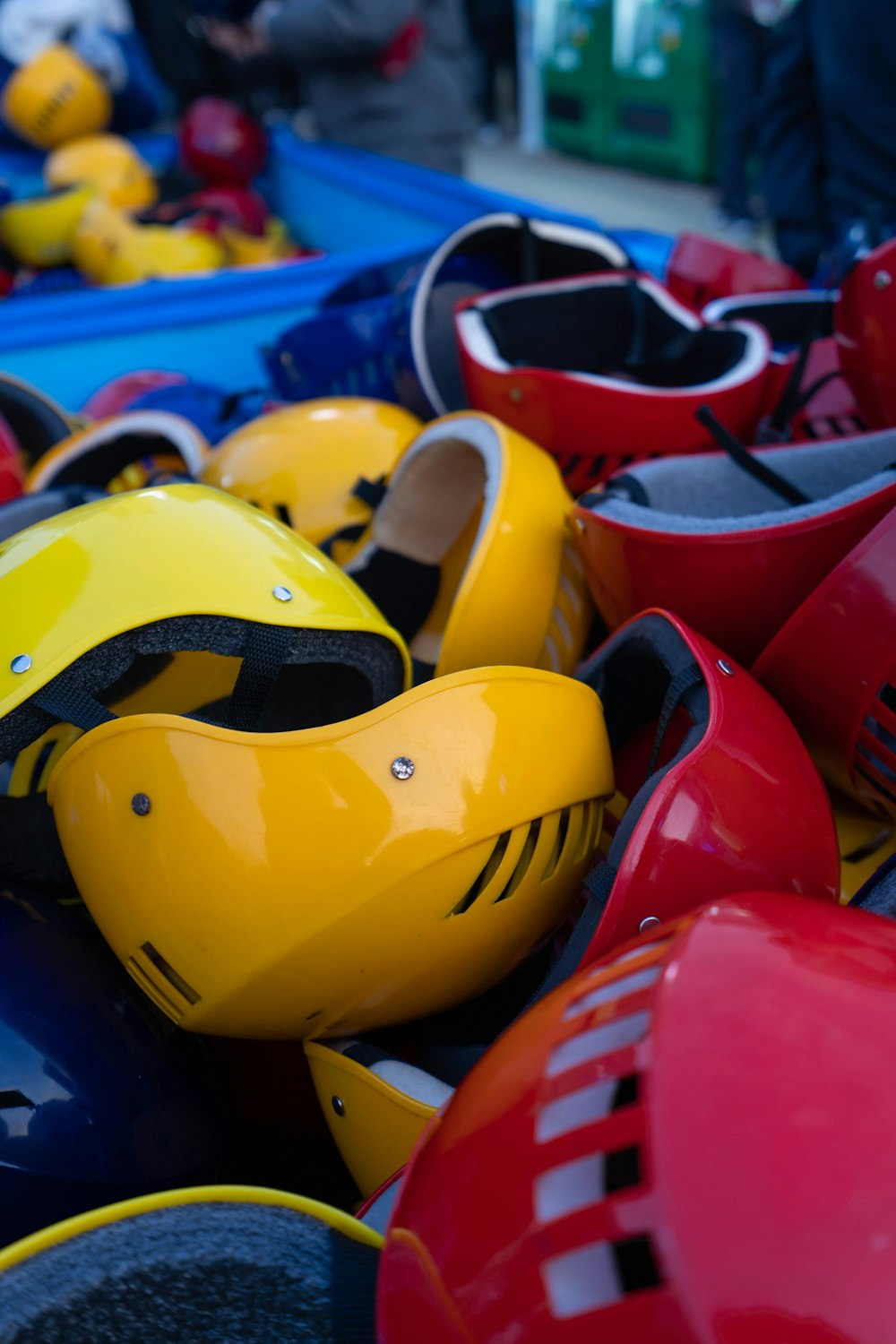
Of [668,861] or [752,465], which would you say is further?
[752,465]

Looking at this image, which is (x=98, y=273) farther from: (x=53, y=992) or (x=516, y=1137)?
(x=516, y=1137)

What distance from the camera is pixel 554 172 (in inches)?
223

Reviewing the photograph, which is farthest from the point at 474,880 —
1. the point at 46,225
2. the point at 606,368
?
the point at 46,225

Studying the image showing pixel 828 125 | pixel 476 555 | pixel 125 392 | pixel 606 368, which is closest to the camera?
pixel 476 555

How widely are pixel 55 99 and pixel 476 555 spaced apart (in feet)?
10.8

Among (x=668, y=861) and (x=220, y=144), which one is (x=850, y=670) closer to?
(x=668, y=861)

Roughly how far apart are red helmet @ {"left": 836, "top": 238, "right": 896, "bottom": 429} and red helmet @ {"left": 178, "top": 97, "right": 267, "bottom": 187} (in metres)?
2.88

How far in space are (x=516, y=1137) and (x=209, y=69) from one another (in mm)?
4513

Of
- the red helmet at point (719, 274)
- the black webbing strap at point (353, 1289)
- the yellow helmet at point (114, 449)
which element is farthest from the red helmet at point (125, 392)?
the black webbing strap at point (353, 1289)

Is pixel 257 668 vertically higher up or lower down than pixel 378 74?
lower down

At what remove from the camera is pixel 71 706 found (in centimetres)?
67

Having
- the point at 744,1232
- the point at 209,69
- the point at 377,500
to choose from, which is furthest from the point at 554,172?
the point at 744,1232

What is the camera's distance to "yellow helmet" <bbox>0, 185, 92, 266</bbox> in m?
2.68

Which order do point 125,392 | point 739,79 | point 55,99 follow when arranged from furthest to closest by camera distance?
point 739,79 → point 55,99 → point 125,392
